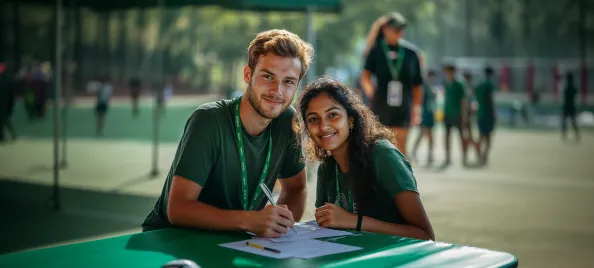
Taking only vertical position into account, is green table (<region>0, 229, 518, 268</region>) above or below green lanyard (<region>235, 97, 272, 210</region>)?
below

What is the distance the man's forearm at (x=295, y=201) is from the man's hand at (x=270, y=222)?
2.79ft

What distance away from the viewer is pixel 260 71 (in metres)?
3.56

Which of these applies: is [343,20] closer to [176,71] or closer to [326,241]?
[176,71]

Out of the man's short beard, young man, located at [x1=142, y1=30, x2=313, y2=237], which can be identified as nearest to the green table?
young man, located at [x1=142, y1=30, x2=313, y2=237]

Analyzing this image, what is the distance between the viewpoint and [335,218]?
327cm

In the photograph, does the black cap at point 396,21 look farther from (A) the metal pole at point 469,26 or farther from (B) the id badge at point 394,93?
(A) the metal pole at point 469,26

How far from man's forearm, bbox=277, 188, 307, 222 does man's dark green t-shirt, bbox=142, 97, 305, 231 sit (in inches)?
9.3

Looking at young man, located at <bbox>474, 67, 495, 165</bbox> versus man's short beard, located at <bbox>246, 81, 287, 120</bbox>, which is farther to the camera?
young man, located at <bbox>474, 67, 495, 165</bbox>

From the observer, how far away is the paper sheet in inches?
106

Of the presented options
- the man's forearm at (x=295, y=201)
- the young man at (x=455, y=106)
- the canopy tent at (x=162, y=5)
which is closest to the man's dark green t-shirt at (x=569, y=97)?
the young man at (x=455, y=106)

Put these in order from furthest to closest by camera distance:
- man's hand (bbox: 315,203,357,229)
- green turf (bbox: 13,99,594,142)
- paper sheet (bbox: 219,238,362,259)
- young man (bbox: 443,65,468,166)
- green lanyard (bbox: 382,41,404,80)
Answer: green turf (bbox: 13,99,594,142)
young man (bbox: 443,65,468,166)
green lanyard (bbox: 382,41,404,80)
man's hand (bbox: 315,203,357,229)
paper sheet (bbox: 219,238,362,259)

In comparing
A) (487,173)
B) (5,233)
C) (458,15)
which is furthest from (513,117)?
(458,15)

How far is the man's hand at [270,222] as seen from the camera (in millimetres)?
3000

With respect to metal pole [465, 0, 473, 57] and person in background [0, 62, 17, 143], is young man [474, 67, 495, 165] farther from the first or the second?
metal pole [465, 0, 473, 57]
